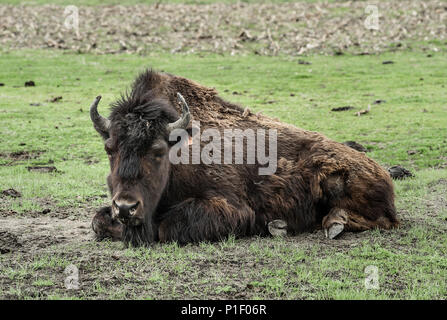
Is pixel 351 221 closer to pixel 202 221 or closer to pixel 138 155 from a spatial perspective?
pixel 202 221

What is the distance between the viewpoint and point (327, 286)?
5.55 metres

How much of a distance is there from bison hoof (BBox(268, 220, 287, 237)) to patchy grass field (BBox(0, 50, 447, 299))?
1.02ft

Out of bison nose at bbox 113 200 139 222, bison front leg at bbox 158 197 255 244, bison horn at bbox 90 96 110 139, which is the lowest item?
bison front leg at bbox 158 197 255 244

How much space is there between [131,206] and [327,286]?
7.65ft

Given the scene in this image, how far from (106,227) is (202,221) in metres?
1.26

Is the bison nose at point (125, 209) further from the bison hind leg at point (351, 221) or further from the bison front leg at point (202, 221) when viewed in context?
the bison hind leg at point (351, 221)

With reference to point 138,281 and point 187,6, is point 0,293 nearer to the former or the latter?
point 138,281

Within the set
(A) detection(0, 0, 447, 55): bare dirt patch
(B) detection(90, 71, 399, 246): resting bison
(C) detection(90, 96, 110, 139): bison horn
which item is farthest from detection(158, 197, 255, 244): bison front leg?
(A) detection(0, 0, 447, 55): bare dirt patch

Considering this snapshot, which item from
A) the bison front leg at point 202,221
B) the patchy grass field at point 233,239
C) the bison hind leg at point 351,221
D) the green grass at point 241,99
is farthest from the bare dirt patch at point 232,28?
the bison front leg at point 202,221

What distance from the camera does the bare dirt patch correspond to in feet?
95.7

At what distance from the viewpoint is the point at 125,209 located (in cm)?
644

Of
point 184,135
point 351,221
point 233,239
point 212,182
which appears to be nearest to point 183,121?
point 184,135

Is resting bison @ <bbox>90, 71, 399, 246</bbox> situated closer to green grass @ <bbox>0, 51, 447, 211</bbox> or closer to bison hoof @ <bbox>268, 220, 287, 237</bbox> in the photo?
bison hoof @ <bbox>268, 220, 287, 237</bbox>

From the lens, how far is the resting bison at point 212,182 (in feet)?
22.9
